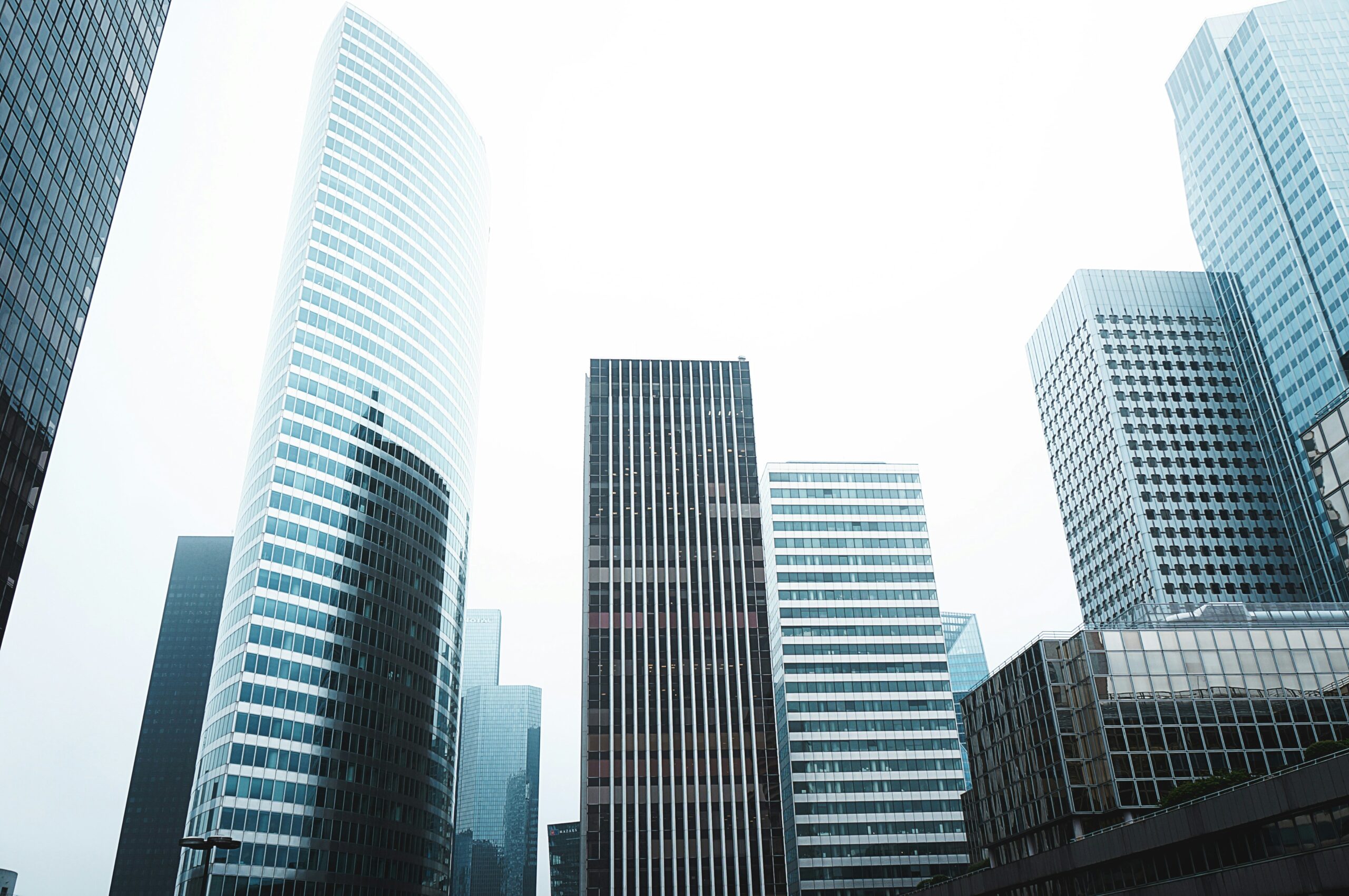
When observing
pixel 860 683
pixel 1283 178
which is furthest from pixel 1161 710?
pixel 1283 178

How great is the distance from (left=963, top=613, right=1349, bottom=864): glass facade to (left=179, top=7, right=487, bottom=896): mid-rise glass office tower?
7984cm

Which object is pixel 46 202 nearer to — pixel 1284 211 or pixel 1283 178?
pixel 1284 211

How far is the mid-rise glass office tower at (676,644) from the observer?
357 ft

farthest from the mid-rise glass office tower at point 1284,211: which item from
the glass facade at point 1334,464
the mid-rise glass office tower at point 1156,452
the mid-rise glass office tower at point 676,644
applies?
the glass facade at point 1334,464

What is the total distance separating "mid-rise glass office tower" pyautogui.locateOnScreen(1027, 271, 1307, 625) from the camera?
487 feet

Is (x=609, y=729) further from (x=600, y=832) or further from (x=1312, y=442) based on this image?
(x=1312, y=442)

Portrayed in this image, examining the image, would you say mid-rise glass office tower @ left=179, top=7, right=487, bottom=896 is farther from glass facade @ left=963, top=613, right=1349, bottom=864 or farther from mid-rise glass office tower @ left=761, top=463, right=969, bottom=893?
glass facade @ left=963, top=613, right=1349, bottom=864

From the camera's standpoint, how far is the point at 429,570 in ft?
494

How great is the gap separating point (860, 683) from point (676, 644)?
33797 mm

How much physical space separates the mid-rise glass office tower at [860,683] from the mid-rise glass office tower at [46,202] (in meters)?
96.3

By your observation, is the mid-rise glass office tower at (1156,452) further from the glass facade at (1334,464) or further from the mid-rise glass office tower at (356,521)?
the mid-rise glass office tower at (356,521)

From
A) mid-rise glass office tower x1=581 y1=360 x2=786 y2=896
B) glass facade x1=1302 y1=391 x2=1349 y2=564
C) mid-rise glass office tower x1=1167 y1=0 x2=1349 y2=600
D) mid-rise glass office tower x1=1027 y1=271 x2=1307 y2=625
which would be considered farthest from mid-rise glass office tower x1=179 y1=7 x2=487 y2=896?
mid-rise glass office tower x1=1167 y1=0 x2=1349 y2=600

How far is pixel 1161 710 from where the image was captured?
7338 centimetres

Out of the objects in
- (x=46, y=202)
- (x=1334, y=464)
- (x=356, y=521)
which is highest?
(x=356, y=521)
